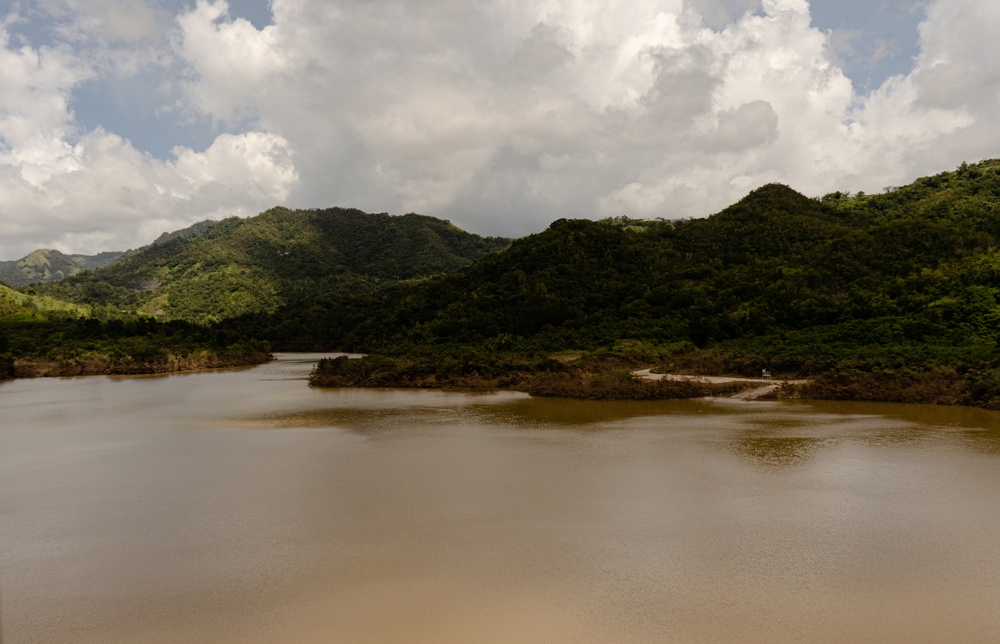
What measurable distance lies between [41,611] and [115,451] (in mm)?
12251

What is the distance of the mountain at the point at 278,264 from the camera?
305ft

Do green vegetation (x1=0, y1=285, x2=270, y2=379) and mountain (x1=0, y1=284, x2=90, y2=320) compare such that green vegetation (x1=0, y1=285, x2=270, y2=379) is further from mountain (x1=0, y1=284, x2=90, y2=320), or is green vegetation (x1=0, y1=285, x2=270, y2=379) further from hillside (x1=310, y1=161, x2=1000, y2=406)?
hillside (x1=310, y1=161, x2=1000, y2=406)

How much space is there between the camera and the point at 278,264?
359 feet

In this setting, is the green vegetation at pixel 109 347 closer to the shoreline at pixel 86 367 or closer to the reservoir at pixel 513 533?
the shoreline at pixel 86 367

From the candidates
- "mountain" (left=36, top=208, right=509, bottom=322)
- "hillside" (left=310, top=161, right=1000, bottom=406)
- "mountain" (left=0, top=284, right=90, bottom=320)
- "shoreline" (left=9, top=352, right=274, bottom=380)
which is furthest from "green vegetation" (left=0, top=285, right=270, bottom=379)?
"mountain" (left=36, top=208, right=509, bottom=322)

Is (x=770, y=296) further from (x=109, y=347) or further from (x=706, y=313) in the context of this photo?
(x=109, y=347)

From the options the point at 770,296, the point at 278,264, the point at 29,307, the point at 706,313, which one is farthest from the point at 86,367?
the point at 278,264

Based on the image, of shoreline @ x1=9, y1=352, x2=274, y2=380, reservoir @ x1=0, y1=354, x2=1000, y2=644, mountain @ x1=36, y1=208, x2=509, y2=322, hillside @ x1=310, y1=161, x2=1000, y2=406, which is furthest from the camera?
mountain @ x1=36, y1=208, x2=509, y2=322

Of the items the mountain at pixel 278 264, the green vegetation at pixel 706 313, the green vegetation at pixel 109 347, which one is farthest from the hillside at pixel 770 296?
the mountain at pixel 278 264

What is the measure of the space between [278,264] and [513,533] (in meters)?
106

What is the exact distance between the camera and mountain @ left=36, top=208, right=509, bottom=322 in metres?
92.9

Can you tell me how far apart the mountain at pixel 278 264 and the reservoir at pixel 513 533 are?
233 ft

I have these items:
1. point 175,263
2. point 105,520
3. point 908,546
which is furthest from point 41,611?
point 175,263

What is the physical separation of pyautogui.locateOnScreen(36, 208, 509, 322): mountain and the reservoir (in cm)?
7106
